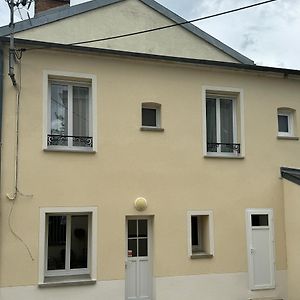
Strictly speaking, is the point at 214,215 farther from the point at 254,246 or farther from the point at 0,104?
the point at 0,104

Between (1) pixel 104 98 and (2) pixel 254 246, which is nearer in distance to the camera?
(1) pixel 104 98

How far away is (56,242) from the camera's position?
380 inches

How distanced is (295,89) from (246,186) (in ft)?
10.2

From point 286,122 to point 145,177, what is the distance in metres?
4.49

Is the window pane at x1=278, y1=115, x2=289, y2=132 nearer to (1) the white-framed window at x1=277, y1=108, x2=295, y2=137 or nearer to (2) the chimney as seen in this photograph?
(1) the white-framed window at x1=277, y1=108, x2=295, y2=137

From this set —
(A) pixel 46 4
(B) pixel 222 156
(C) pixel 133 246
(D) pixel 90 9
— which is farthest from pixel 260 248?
(A) pixel 46 4

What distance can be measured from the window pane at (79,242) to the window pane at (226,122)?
4.05 m

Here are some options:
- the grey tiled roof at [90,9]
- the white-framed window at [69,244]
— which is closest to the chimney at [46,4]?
the grey tiled roof at [90,9]

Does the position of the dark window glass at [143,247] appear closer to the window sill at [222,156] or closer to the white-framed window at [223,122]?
the window sill at [222,156]

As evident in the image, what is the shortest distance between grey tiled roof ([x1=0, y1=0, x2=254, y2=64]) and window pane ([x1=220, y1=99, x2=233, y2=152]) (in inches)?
161

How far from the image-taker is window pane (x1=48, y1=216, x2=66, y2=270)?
9.61 meters

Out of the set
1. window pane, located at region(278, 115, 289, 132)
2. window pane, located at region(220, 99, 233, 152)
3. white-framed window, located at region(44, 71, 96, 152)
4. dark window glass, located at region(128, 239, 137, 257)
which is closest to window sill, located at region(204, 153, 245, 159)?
window pane, located at region(220, 99, 233, 152)

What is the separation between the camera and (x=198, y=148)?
10.6 metres

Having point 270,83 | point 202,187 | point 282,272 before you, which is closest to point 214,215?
point 202,187
